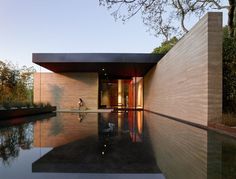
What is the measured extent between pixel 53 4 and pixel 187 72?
939 cm

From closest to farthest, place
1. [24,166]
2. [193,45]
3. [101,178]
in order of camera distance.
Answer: [101,178], [24,166], [193,45]

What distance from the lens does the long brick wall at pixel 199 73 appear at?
6418 millimetres

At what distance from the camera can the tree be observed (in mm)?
8961

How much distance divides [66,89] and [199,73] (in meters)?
13.2

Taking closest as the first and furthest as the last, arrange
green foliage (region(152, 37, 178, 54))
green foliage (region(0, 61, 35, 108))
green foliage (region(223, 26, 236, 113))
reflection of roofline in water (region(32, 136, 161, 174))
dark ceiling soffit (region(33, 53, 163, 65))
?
reflection of roofline in water (region(32, 136, 161, 174)), green foliage (region(223, 26, 236, 113)), dark ceiling soffit (region(33, 53, 163, 65)), green foliage (region(0, 61, 35, 108)), green foliage (region(152, 37, 178, 54))

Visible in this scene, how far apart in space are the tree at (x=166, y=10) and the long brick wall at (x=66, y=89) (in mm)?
7098

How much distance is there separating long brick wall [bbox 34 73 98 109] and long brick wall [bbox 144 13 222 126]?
915 centimetres

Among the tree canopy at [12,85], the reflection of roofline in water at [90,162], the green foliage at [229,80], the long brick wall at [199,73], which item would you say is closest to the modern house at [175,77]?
the long brick wall at [199,73]

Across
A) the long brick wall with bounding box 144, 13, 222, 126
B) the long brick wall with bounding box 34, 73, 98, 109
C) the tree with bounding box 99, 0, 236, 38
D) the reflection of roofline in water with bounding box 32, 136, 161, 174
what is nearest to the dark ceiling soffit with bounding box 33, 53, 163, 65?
the tree with bounding box 99, 0, 236, 38

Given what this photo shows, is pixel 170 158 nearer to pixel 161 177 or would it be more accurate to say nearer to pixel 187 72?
pixel 161 177

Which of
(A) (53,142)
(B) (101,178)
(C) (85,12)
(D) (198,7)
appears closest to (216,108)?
(A) (53,142)

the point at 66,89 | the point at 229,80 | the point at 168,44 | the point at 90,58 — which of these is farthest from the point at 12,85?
the point at 229,80

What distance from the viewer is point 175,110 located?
10.2 meters

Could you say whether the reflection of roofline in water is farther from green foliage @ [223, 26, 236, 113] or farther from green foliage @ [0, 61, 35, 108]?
green foliage @ [0, 61, 35, 108]
